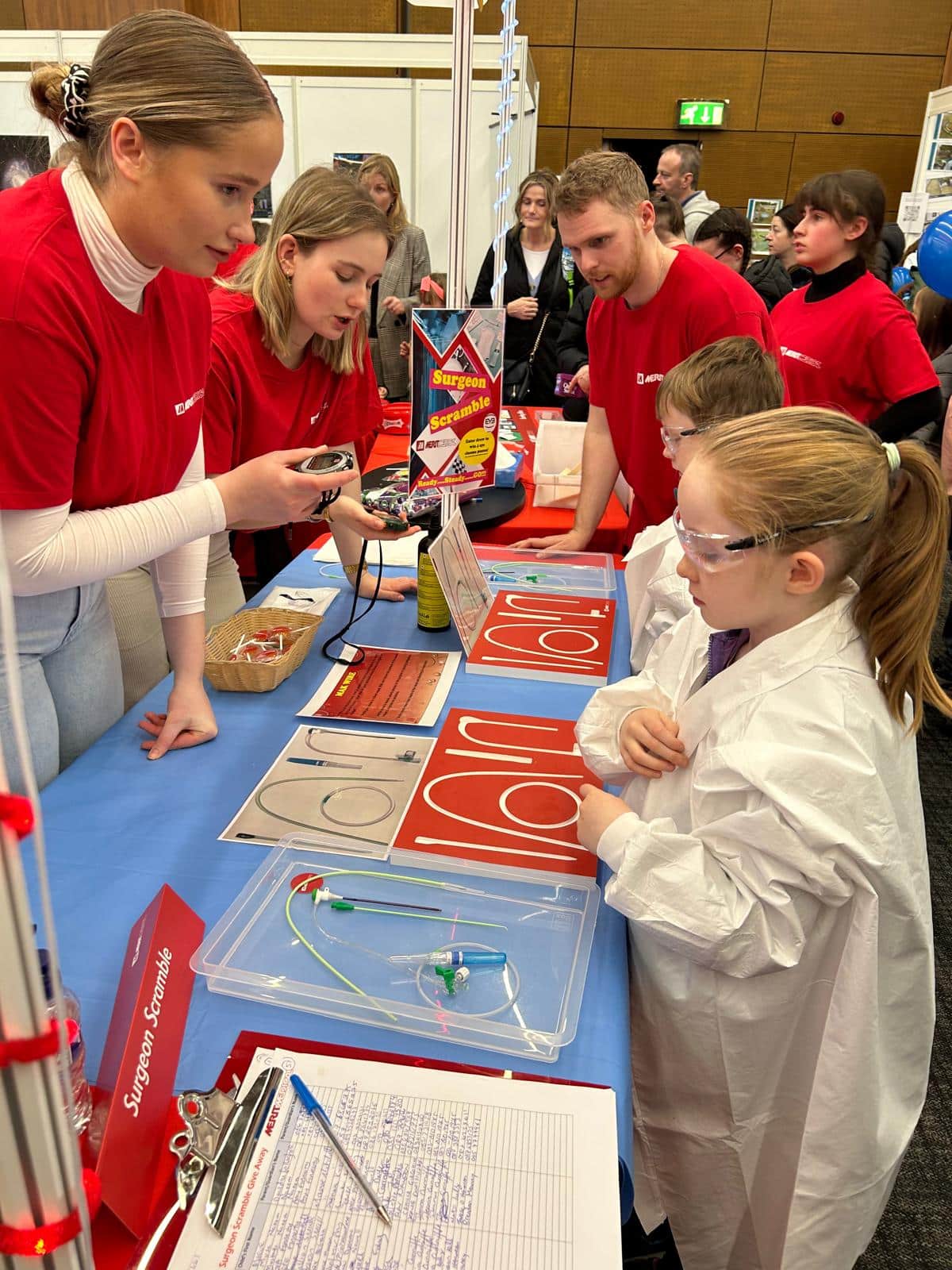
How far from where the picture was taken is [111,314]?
1069mm

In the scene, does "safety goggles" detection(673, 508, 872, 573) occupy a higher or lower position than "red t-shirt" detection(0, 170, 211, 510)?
lower

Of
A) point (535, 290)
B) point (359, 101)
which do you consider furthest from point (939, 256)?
point (359, 101)

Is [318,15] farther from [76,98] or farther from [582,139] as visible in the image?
[76,98]

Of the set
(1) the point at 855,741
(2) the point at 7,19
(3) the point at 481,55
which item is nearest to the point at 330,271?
(1) the point at 855,741

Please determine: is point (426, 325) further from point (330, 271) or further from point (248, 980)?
point (248, 980)

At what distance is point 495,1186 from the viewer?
0.67 m

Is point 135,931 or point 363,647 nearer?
point 135,931

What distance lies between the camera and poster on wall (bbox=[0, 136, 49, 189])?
5391mm

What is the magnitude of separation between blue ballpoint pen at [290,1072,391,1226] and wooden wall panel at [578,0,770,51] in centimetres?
795

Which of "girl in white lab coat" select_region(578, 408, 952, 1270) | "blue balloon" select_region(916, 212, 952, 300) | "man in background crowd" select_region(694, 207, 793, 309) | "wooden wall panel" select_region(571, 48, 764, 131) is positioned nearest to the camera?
"girl in white lab coat" select_region(578, 408, 952, 1270)

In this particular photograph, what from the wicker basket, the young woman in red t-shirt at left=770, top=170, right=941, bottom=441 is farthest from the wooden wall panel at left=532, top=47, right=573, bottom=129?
the wicker basket

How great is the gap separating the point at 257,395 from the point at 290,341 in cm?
11

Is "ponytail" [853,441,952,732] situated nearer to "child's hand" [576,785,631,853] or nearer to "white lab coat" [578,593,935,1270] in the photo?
"white lab coat" [578,593,935,1270]

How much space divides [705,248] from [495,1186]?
12.8ft
